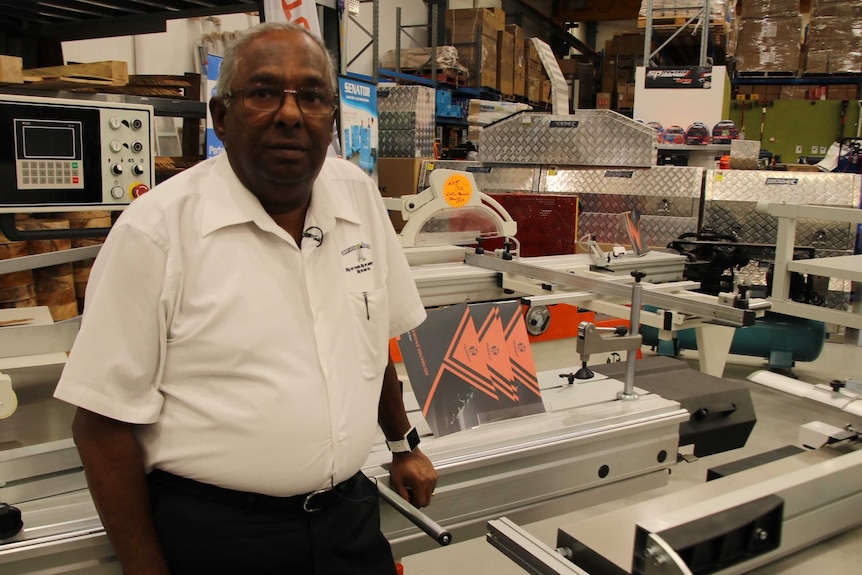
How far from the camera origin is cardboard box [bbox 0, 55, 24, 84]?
2.25 meters

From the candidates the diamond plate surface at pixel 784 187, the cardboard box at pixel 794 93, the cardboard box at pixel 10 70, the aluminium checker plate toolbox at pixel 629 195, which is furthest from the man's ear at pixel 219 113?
the cardboard box at pixel 794 93

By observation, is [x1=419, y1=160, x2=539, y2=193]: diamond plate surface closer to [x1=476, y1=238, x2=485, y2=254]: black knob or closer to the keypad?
[x1=476, y1=238, x2=485, y2=254]: black knob

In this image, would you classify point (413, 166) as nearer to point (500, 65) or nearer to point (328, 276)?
point (500, 65)

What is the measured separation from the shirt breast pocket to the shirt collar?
0.14 meters

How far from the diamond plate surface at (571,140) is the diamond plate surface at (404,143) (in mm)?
1240

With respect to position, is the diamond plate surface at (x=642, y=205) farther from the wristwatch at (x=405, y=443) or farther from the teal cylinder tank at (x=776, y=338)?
the wristwatch at (x=405, y=443)

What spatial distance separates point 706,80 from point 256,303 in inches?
237

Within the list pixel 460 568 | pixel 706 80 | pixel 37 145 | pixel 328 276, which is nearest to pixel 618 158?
pixel 706 80

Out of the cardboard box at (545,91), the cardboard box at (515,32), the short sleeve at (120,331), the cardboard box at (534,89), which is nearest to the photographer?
the short sleeve at (120,331)

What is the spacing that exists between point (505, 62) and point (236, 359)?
896cm

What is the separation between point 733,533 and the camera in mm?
1228

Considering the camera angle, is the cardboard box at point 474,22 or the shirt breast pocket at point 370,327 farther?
the cardboard box at point 474,22

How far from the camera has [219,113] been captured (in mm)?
1148

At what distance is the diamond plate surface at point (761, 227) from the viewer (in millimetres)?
5016
